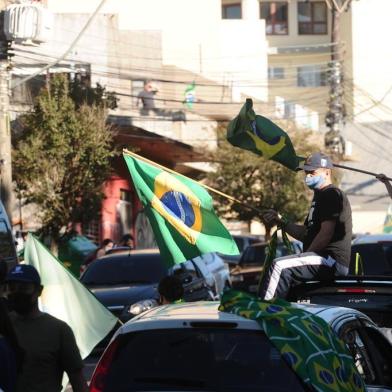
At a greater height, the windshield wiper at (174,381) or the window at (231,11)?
the window at (231,11)

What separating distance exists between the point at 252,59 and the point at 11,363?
54.8 meters

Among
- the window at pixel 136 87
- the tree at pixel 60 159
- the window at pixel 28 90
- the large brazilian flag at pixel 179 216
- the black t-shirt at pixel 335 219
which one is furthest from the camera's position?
the window at pixel 136 87

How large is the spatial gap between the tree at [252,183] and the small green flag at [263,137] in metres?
29.3

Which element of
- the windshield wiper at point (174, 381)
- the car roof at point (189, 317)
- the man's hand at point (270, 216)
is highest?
the man's hand at point (270, 216)

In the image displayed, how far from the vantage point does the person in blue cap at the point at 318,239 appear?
10133 mm

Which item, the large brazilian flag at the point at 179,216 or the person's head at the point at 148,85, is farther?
the person's head at the point at 148,85

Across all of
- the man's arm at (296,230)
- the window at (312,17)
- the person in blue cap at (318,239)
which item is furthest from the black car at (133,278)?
the window at (312,17)

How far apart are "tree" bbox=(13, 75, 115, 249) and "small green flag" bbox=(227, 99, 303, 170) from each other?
14.0m

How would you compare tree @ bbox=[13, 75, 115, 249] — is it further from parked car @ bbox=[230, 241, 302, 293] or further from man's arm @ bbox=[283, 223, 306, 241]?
man's arm @ bbox=[283, 223, 306, 241]

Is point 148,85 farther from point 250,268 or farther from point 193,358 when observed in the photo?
point 193,358

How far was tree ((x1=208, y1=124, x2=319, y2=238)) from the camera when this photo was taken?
41.9 meters

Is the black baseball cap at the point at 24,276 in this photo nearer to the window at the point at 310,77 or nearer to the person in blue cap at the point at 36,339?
the person in blue cap at the point at 36,339

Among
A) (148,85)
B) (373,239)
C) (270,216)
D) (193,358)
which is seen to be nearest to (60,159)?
(373,239)

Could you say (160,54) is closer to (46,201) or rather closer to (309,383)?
(46,201)
